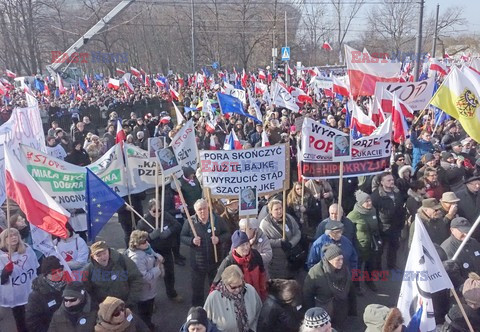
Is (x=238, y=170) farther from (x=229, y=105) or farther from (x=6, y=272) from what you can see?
(x=229, y=105)

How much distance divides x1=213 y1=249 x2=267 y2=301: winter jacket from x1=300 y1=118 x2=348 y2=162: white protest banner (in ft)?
6.04

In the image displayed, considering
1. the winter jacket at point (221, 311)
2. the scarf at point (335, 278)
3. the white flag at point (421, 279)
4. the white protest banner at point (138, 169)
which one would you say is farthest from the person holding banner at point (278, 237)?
the white protest banner at point (138, 169)

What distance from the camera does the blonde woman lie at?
4.58m

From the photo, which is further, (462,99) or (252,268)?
(462,99)

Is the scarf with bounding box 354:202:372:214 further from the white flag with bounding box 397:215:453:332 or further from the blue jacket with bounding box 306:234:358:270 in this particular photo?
the white flag with bounding box 397:215:453:332

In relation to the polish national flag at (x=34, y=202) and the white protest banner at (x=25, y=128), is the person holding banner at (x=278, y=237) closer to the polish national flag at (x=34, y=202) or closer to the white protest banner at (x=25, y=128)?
the polish national flag at (x=34, y=202)

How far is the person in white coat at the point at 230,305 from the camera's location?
3836 mm

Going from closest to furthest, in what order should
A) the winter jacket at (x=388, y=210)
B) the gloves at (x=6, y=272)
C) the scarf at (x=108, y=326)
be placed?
1. the scarf at (x=108, y=326)
2. the gloves at (x=6, y=272)
3. the winter jacket at (x=388, y=210)

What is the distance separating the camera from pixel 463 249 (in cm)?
472

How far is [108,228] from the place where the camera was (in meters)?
8.59

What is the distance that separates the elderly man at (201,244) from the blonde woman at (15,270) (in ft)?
5.45

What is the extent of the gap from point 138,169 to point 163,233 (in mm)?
1486

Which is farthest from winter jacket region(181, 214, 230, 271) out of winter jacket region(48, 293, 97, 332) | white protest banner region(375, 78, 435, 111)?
white protest banner region(375, 78, 435, 111)

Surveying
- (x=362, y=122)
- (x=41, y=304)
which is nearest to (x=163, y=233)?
(x=41, y=304)
